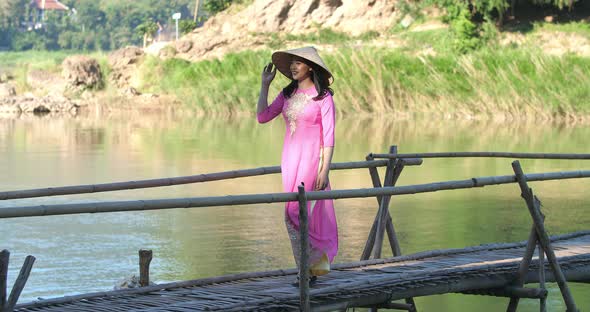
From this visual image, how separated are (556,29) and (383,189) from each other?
69.2 feet

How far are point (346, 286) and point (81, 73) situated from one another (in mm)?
22774

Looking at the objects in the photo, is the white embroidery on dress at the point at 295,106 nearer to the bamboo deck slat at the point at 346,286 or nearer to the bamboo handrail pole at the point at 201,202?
the bamboo handrail pole at the point at 201,202

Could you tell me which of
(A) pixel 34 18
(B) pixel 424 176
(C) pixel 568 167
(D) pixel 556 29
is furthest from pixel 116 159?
(A) pixel 34 18

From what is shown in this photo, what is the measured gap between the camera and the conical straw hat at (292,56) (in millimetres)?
5375

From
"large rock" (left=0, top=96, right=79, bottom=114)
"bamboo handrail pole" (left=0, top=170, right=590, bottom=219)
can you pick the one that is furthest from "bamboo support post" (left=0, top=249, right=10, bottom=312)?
"large rock" (left=0, top=96, right=79, bottom=114)

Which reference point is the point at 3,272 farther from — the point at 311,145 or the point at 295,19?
the point at 295,19

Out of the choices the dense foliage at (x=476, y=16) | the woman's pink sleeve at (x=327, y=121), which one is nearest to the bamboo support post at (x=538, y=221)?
the woman's pink sleeve at (x=327, y=121)

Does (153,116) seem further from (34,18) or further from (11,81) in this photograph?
(34,18)

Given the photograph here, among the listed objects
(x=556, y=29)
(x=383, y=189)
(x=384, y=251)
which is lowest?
(x=384, y=251)

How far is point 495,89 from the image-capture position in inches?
805

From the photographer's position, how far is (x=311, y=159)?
543cm

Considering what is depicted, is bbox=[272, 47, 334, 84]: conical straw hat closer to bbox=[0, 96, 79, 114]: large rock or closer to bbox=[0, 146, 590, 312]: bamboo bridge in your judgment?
bbox=[0, 146, 590, 312]: bamboo bridge

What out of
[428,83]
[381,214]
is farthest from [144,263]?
→ [428,83]

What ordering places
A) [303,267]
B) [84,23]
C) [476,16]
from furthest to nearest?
[84,23], [476,16], [303,267]
